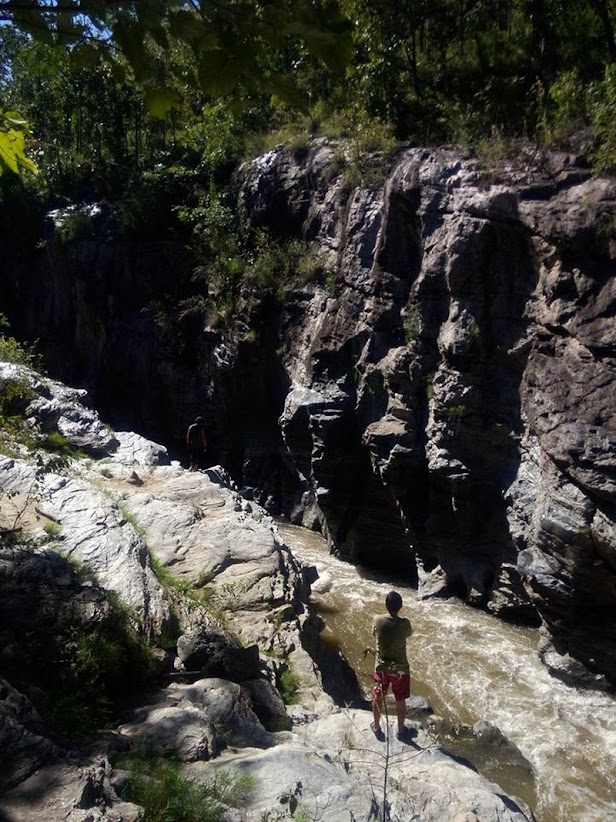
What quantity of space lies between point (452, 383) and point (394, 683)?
214 inches

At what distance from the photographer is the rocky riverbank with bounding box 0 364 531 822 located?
3.38 meters

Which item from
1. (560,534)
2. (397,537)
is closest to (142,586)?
(560,534)

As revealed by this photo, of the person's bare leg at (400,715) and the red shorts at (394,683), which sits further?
the red shorts at (394,683)

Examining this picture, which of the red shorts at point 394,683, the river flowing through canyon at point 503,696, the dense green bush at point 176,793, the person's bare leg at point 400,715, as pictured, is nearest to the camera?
the dense green bush at point 176,793

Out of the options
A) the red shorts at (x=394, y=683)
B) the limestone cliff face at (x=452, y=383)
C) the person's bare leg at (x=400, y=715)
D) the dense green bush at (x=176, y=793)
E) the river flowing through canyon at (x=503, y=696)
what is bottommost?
the river flowing through canyon at (x=503, y=696)

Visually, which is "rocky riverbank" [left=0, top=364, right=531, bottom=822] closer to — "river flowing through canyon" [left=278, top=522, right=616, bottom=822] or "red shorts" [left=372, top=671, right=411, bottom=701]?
"red shorts" [left=372, top=671, right=411, bottom=701]

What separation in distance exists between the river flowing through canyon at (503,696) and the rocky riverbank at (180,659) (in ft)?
4.02

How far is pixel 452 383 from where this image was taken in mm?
9906

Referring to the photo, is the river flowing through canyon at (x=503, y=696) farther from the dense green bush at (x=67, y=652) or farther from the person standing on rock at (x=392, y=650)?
the dense green bush at (x=67, y=652)

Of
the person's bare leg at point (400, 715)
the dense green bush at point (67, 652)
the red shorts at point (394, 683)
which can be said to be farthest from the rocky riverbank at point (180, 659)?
the red shorts at point (394, 683)

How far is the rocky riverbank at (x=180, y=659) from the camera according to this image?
3379mm

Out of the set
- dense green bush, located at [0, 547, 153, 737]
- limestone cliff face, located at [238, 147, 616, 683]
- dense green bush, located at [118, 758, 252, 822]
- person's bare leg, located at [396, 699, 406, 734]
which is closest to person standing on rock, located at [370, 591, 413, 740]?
person's bare leg, located at [396, 699, 406, 734]

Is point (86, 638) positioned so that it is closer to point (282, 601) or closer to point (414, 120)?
point (282, 601)

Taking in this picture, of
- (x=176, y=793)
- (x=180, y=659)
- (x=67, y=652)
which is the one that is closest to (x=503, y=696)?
(x=180, y=659)
